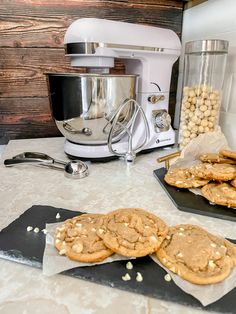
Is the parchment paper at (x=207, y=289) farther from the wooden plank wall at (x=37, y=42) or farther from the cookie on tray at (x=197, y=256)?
the wooden plank wall at (x=37, y=42)

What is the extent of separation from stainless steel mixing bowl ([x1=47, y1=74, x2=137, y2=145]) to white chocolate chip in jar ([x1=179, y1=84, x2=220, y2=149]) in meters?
0.18

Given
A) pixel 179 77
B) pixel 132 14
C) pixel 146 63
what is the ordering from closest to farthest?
pixel 146 63 → pixel 132 14 → pixel 179 77

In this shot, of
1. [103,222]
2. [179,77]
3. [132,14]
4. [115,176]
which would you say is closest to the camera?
[103,222]

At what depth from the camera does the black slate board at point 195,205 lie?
0.48 m

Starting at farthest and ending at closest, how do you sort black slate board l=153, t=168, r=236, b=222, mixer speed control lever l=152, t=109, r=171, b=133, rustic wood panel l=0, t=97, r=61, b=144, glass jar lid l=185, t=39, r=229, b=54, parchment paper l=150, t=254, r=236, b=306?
rustic wood panel l=0, t=97, r=61, b=144, mixer speed control lever l=152, t=109, r=171, b=133, glass jar lid l=185, t=39, r=229, b=54, black slate board l=153, t=168, r=236, b=222, parchment paper l=150, t=254, r=236, b=306

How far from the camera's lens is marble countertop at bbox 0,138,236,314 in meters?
0.30

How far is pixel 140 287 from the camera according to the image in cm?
31

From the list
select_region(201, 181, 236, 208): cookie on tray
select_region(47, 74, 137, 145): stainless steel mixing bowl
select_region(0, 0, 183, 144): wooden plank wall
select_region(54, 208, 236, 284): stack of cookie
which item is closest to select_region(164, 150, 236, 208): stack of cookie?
select_region(201, 181, 236, 208): cookie on tray

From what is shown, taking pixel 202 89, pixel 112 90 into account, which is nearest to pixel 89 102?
pixel 112 90

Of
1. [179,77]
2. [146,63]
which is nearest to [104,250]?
[146,63]

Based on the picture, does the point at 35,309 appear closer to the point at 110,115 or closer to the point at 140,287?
the point at 140,287

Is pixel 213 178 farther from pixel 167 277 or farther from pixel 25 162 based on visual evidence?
pixel 25 162

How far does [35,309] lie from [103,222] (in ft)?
0.49

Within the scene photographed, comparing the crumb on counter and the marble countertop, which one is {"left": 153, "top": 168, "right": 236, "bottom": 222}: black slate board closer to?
the marble countertop
